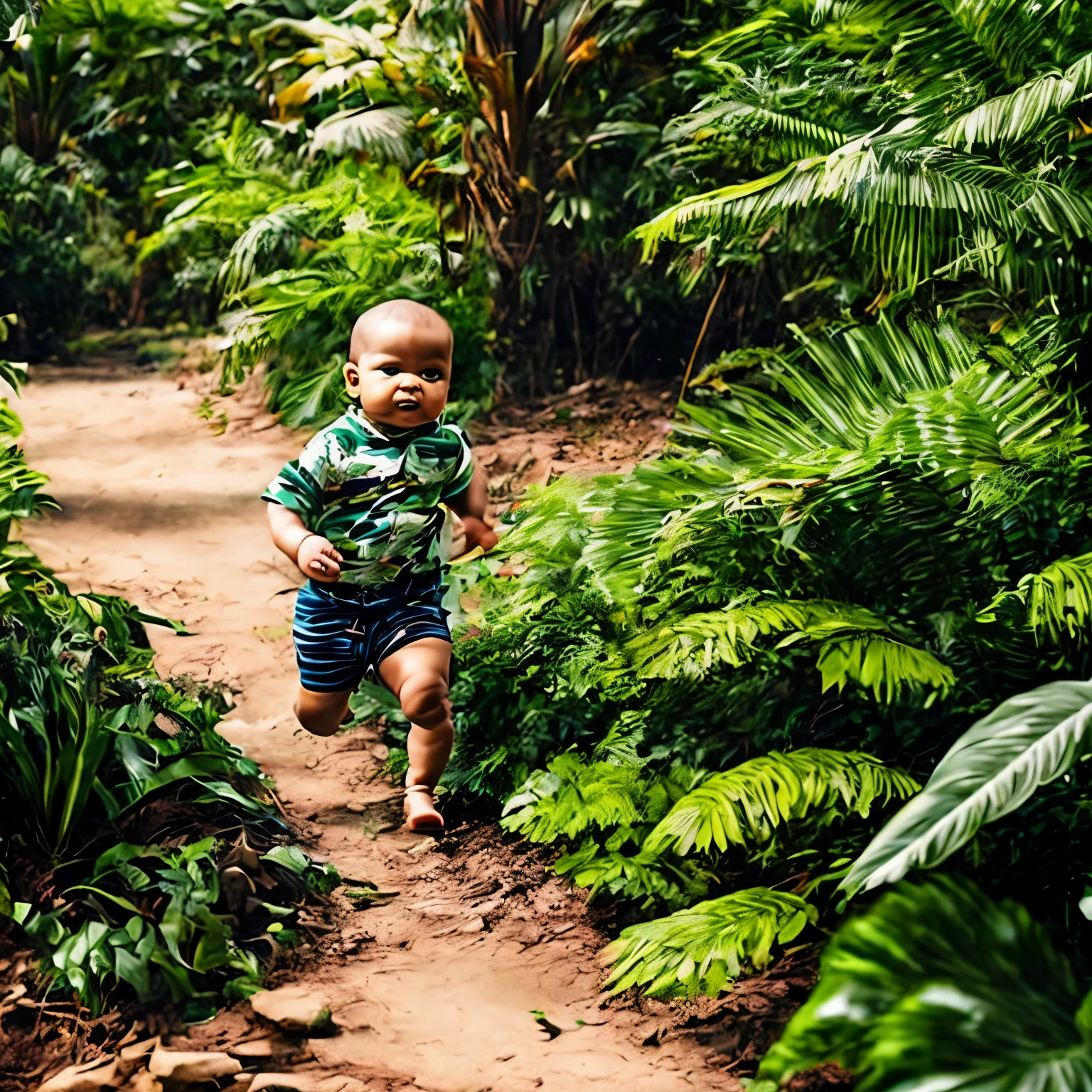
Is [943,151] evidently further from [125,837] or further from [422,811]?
[125,837]

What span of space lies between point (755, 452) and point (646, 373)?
304cm

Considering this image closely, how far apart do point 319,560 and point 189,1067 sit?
3.42 ft

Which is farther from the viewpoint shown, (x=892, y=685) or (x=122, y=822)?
(x=122, y=822)

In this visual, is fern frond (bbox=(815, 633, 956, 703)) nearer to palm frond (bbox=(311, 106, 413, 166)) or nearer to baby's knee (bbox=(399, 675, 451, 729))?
baby's knee (bbox=(399, 675, 451, 729))

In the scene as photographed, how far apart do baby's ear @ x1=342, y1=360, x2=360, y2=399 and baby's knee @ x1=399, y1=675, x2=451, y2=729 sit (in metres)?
0.69

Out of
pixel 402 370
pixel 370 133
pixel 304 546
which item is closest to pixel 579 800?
pixel 304 546

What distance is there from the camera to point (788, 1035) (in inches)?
53.3

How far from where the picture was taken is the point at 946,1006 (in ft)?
4.18

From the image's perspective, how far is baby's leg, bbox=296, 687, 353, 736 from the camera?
2.88 metres

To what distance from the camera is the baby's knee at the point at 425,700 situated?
105 inches

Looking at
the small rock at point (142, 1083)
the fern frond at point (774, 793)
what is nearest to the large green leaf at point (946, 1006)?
the fern frond at point (774, 793)

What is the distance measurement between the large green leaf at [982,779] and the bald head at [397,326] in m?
1.46

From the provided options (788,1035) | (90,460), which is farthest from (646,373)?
(788,1035)

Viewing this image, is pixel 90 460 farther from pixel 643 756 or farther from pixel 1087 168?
pixel 1087 168
